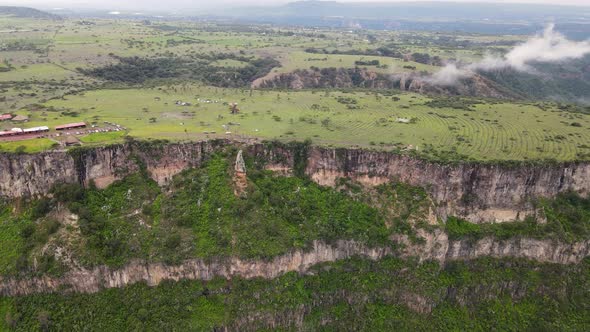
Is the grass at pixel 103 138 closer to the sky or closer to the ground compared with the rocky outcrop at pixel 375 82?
closer to the ground

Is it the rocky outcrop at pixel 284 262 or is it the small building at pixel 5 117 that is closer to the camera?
the rocky outcrop at pixel 284 262

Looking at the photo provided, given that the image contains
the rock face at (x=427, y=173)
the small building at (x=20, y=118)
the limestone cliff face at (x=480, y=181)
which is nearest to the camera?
the rock face at (x=427, y=173)

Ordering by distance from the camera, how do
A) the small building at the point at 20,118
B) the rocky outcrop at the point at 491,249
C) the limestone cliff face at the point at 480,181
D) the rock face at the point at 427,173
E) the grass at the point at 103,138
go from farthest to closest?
the small building at the point at 20,118 → the grass at the point at 103,138 → the limestone cliff face at the point at 480,181 → the rock face at the point at 427,173 → the rocky outcrop at the point at 491,249

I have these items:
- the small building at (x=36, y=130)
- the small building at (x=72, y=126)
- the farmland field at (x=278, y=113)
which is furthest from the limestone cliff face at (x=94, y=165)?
the small building at (x=72, y=126)

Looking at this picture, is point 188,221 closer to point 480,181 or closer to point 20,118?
point 20,118

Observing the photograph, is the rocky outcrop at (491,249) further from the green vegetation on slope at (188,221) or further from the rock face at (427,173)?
the green vegetation on slope at (188,221)

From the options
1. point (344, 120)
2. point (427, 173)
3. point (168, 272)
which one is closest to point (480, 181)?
point (427, 173)

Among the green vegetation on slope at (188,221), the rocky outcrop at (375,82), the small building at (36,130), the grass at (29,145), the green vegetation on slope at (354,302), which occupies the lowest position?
the green vegetation on slope at (354,302)
